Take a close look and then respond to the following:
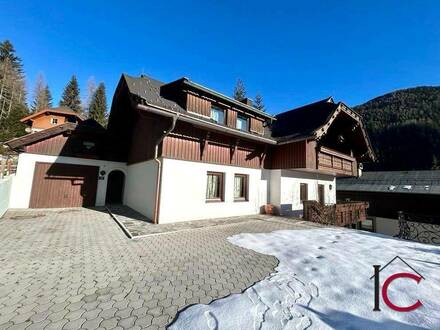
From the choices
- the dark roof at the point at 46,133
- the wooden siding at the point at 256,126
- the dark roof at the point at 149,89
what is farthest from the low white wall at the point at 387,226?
the dark roof at the point at 46,133

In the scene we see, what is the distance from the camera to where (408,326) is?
273cm

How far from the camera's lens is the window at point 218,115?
1162cm

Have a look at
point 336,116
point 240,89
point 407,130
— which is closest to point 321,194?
point 336,116

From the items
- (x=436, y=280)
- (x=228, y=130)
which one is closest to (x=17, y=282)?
(x=436, y=280)

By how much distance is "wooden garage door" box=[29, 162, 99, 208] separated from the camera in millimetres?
11969

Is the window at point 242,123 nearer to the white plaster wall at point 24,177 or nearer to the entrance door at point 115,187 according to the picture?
the entrance door at point 115,187

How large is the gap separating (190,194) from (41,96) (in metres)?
58.0

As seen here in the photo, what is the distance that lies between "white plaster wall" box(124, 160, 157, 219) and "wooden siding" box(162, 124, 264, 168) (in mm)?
1261

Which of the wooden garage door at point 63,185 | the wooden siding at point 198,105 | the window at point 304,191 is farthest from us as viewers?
the window at point 304,191

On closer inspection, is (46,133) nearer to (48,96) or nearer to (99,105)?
(99,105)

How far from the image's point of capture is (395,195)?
69.1 ft

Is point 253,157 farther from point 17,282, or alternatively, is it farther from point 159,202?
point 17,282

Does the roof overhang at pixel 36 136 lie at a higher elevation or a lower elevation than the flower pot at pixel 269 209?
higher

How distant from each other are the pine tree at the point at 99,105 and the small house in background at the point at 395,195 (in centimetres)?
4473
